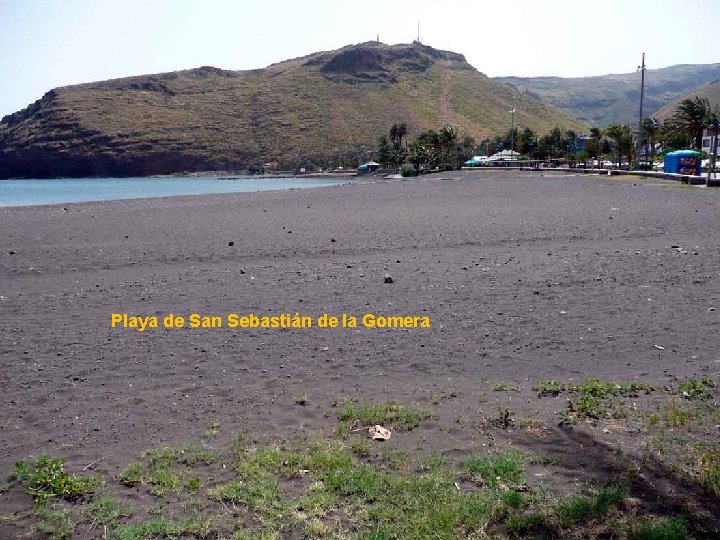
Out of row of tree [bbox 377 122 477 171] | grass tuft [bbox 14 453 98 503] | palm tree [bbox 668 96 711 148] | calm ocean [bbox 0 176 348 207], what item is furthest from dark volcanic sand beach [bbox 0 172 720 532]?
row of tree [bbox 377 122 477 171]

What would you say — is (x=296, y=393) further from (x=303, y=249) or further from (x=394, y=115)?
(x=394, y=115)

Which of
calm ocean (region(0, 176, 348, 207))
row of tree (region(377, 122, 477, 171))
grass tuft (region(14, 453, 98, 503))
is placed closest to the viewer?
grass tuft (region(14, 453, 98, 503))

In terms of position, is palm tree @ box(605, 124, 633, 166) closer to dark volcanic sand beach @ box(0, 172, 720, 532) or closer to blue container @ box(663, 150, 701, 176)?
blue container @ box(663, 150, 701, 176)

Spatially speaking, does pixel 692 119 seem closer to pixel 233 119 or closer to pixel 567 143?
pixel 567 143

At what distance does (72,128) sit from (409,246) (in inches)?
6513

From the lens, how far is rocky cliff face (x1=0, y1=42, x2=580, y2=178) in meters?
147

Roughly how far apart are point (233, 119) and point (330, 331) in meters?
157

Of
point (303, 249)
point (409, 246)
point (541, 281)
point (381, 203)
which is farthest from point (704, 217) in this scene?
point (381, 203)

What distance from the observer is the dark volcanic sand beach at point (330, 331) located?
17.5ft

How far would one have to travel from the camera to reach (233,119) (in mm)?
156250

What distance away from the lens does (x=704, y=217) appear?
1836cm

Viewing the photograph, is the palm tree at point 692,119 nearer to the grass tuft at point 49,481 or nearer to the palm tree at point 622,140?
the palm tree at point 622,140

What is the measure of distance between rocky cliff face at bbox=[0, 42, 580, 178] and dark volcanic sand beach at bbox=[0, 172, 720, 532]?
129m

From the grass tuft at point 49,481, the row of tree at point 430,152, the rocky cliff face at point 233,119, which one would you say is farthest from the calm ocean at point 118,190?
the grass tuft at point 49,481
